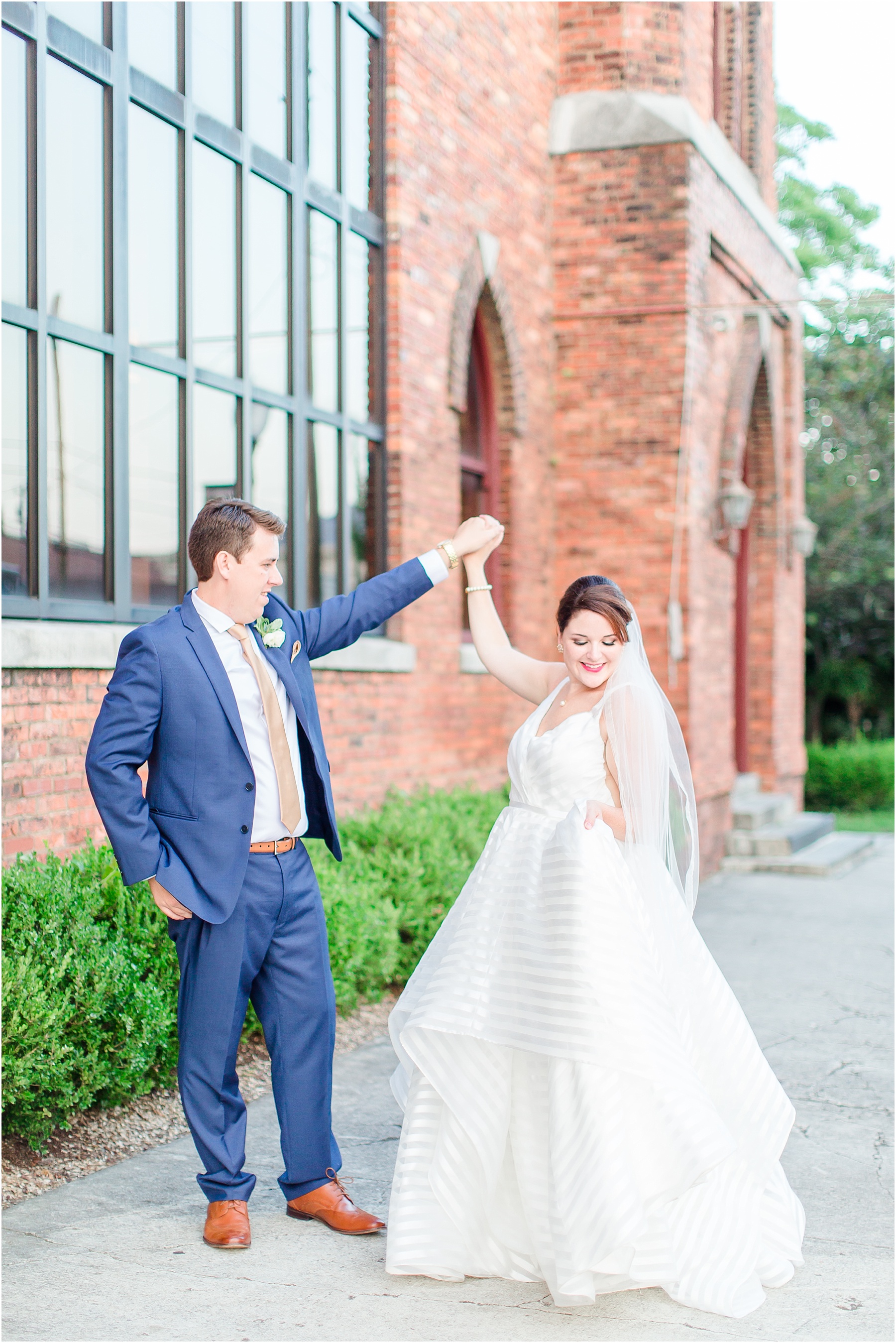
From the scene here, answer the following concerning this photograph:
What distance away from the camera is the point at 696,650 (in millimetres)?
10930

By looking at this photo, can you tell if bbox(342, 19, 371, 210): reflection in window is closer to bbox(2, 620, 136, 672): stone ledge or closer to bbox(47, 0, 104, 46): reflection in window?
bbox(47, 0, 104, 46): reflection in window

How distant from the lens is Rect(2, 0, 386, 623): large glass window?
18.9 feet

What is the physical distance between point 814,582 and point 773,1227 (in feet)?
70.3

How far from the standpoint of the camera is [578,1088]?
339 cm

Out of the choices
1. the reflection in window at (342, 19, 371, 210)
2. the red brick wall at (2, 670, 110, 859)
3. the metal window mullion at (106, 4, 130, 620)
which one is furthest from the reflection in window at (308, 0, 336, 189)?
the red brick wall at (2, 670, 110, 859)

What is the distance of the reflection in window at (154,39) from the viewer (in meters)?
6.45

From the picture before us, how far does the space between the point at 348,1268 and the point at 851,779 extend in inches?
721

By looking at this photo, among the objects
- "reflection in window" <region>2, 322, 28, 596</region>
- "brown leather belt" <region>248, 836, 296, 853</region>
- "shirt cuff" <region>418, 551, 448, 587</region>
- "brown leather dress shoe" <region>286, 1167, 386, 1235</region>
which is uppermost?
"reflection in window" <region>2, 322, 28, 596</region>

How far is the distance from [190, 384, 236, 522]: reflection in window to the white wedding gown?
3.83 meters

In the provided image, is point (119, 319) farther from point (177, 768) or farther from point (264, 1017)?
point (264, 1017)

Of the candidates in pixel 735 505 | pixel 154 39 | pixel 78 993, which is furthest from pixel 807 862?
pixel 78 993

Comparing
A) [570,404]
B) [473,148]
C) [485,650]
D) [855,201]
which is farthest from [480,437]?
[855,201]

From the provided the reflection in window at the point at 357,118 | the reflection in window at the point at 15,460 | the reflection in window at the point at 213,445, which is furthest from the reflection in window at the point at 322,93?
the reflection in window at the point at 15,460

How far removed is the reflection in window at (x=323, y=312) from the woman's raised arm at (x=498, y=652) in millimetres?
4450
